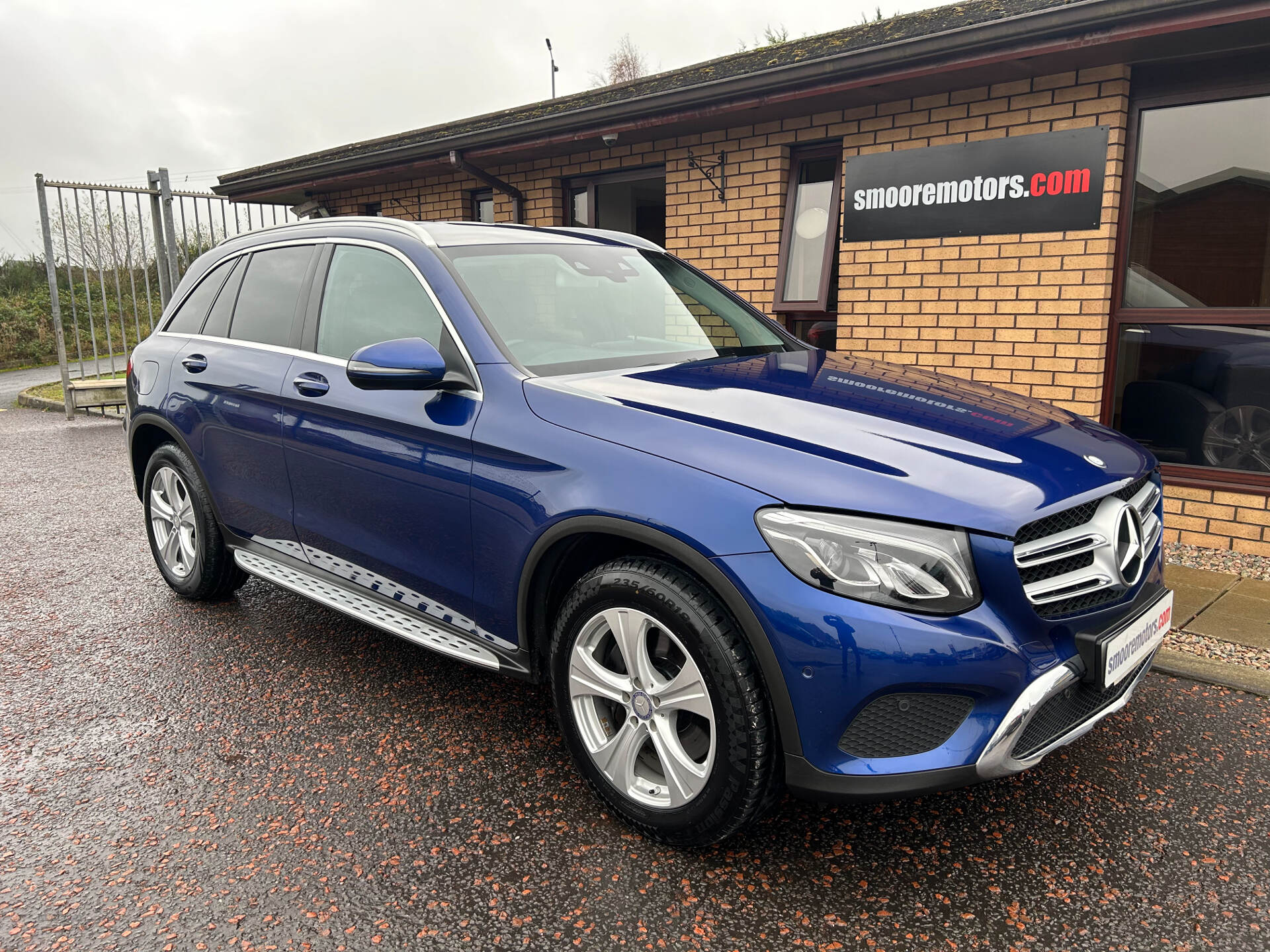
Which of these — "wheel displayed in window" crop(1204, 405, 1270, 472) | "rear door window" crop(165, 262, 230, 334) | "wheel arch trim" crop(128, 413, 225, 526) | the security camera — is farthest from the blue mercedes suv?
the security camera

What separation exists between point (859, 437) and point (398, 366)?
4.82 feet

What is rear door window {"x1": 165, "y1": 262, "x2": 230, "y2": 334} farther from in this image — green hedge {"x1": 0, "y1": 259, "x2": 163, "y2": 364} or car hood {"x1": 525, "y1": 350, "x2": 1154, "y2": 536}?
green hedge {"x1": 0, "y1": 259, "x2": 163, "y2": 364}

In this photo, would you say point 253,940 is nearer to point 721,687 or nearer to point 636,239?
point 721,687

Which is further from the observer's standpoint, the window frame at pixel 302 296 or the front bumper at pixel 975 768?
the window frame at pixel 302 296

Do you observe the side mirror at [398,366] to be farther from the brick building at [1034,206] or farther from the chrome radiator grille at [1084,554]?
the brick building at [1034,206]

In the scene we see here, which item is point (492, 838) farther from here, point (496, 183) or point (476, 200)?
point (476, 200)

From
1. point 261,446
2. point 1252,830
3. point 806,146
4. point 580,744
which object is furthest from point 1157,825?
point 806,146

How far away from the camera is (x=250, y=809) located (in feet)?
9.13

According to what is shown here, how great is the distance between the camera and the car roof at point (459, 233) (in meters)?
3.45

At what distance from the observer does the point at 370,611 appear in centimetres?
341

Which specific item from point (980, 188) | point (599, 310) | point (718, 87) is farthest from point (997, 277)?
point (599, 310)

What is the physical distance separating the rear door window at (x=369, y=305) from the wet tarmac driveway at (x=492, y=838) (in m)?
1.41

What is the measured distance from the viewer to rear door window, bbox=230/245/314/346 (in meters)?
3.93

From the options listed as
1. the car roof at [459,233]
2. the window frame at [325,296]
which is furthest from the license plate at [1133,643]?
the car roof at [459,233]
